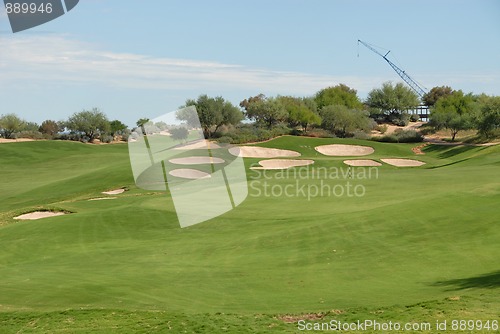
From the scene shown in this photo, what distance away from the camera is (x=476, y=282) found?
1748 cm

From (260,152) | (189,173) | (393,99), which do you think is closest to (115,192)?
(189,173)

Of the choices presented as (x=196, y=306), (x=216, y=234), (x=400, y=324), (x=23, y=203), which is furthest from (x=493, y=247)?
(x=23, y=203)

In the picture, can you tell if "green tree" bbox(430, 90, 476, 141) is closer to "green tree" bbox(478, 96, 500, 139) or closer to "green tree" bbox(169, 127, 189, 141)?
"green tree" bbox(478, 96, 500, 139)

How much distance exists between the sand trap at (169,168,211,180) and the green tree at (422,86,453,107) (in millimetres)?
108816

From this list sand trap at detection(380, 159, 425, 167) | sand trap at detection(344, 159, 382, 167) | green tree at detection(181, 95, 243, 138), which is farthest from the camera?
green tree at detection(181, 95, 243, 138)

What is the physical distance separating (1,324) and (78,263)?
8.81 metres

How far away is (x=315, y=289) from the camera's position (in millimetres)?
18391

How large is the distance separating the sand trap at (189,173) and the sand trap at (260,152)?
11.2 metres

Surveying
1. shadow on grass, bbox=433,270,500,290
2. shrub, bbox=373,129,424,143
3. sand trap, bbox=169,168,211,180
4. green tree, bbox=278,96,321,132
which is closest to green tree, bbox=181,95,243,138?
green tree, bbox=278,96,321,132

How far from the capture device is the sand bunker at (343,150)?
3137 inches

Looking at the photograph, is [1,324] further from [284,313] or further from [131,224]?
[131,224]

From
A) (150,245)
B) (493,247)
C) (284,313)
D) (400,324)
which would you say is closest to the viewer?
(400,324)

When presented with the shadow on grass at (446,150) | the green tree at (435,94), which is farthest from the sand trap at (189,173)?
the green tree at (435,94)

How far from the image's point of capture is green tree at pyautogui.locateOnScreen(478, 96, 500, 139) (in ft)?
271
